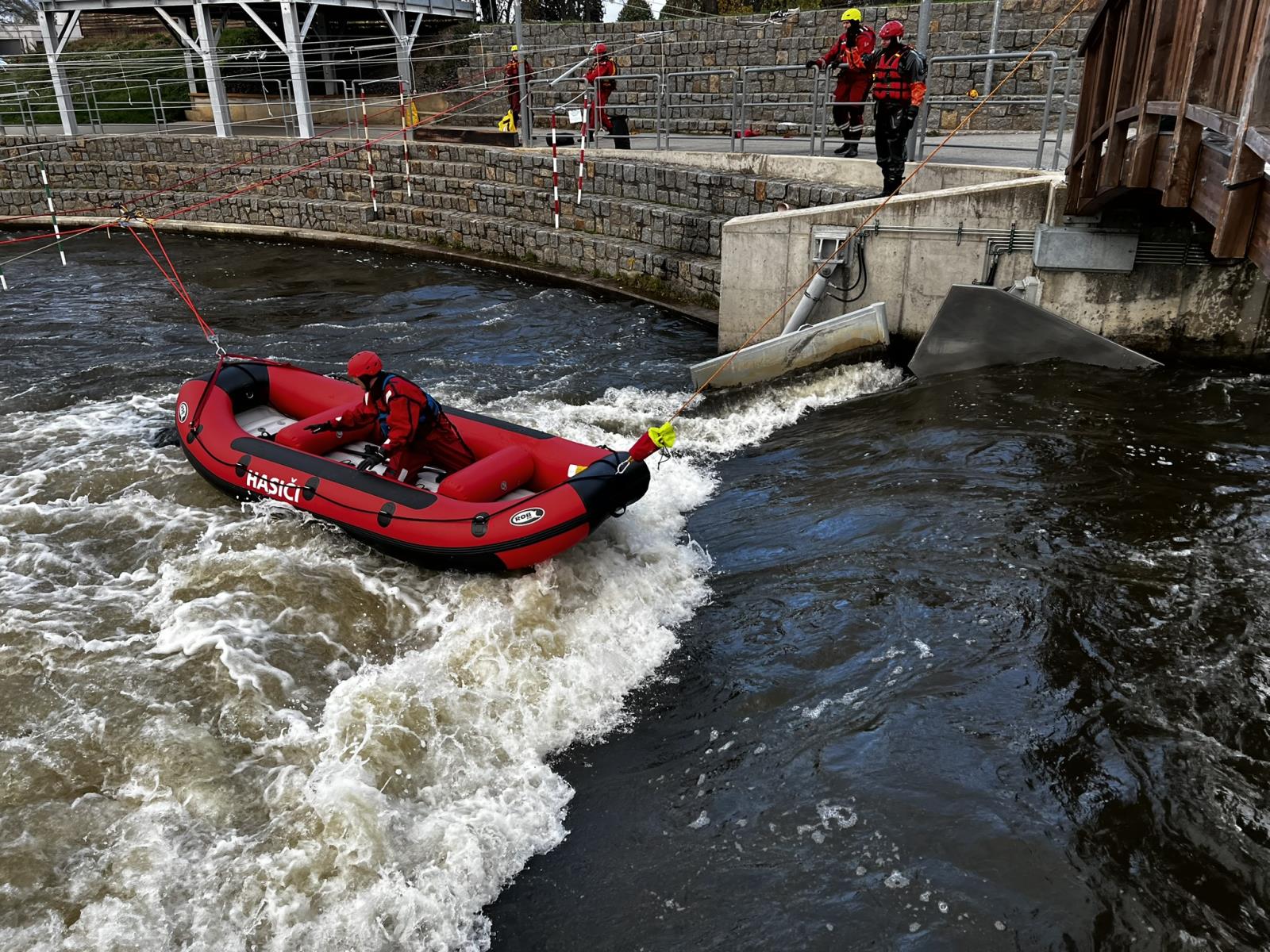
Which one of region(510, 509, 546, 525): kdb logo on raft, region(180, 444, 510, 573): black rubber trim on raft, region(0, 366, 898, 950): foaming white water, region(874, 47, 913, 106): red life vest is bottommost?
region(0, 366, 898, 950): foaming white water

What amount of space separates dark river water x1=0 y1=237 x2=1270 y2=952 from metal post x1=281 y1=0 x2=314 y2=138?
1081 cm

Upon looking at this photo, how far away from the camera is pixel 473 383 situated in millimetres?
10125

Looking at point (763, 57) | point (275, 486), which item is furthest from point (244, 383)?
point (763, 57)

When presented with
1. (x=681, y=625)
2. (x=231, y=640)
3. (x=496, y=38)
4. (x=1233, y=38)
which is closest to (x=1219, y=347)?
(x=1233, y=38)

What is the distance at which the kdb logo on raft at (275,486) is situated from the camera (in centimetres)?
672

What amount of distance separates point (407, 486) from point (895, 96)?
6380 mm

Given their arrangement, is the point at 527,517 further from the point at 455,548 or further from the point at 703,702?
the point at 703,702

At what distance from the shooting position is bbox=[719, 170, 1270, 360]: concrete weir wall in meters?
8.76

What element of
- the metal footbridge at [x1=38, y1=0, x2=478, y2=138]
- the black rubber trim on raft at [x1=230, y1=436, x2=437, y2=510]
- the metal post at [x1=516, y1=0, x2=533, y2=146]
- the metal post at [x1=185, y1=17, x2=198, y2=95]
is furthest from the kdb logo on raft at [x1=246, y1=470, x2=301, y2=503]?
the metal post at [x1=185, y1=17, x2=198, y2=95]

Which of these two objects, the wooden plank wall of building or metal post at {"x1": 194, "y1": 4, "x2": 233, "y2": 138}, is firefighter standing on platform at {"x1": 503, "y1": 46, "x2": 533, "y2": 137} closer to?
metal post at {"x1": 194, "y1": 4, "x2": 233, "y2": 138}

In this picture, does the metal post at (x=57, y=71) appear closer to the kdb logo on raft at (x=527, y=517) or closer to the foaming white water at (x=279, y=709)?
the foaming white water at (x=279, y=709)

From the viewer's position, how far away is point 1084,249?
28.8 ft

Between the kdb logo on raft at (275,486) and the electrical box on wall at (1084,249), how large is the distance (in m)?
6.89

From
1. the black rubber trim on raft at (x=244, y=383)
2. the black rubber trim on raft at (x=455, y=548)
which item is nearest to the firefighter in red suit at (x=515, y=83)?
the black rubber trim on raft at (x=244, y=383)
